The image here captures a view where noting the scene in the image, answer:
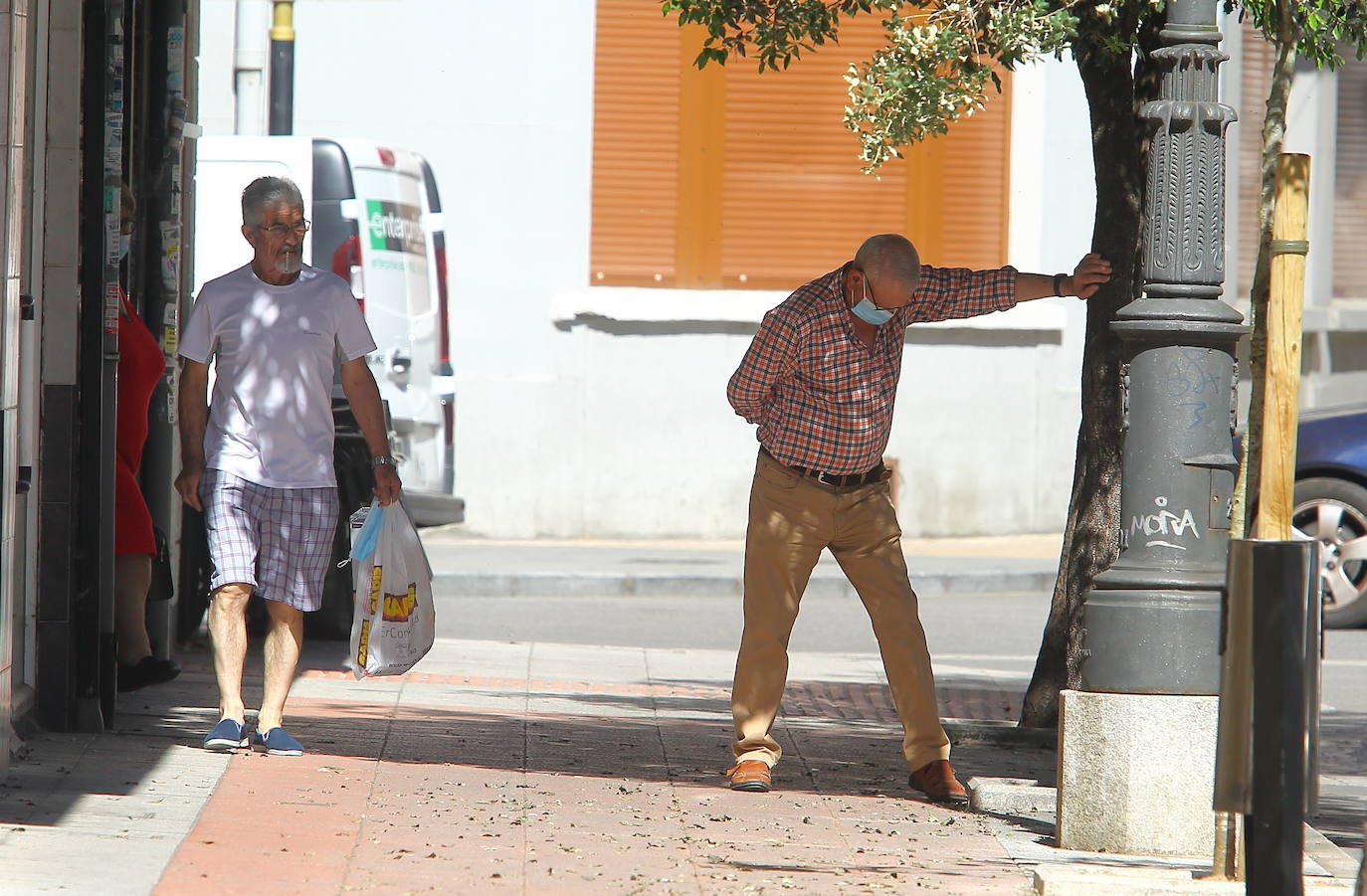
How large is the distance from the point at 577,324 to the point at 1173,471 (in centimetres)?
1185

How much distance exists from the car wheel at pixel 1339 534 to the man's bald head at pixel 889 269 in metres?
6.00

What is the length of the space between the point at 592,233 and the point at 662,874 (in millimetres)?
12333

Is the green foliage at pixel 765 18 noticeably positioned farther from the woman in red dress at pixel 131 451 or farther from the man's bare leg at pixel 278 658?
the man's bare leg at pixel 278 658

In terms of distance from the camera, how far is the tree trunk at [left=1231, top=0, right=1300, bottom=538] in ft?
16.7

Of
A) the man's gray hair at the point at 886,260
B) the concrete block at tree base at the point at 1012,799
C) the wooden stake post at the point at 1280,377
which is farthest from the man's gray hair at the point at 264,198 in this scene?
the wooden stake post at the point at 1280,377

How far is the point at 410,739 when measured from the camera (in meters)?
7.14

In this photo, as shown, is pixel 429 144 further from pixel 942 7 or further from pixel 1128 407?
pixel 1128 407

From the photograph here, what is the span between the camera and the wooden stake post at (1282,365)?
16.3 feet

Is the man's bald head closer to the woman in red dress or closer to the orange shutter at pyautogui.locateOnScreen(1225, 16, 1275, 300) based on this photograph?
the woman in red dress

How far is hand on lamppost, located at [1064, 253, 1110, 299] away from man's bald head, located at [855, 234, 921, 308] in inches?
18.0

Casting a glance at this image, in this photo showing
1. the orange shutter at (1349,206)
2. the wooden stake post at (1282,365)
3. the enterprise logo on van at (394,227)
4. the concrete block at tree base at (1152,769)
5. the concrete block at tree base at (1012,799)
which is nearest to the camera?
the wooden stake post at (1282,365)

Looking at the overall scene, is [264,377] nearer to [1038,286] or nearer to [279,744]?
[279,744]

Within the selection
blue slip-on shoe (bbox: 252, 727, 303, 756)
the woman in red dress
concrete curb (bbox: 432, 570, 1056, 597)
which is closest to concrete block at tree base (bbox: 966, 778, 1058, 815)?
blue slip-on shoe (bbox: 252, 727, 303, 756)

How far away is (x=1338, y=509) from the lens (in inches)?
452
